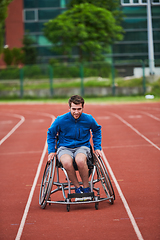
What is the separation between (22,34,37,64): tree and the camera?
41.3 meters

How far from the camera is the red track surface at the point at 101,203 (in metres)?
3.94

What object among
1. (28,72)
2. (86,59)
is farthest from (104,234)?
(86,59)

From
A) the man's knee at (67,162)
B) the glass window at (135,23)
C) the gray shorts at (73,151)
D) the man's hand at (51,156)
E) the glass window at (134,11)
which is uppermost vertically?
the glass window at (134,11)

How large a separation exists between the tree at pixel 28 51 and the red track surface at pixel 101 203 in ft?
100

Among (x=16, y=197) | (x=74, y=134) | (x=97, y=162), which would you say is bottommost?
(x=16, y=197)

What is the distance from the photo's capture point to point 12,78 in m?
27.6

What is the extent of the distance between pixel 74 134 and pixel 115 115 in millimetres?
10925

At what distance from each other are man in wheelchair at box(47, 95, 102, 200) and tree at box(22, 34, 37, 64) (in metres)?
37.0

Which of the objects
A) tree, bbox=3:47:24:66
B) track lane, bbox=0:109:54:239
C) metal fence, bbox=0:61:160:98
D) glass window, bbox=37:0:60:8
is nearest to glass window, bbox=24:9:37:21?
glass window, bbox=37:0:60:8

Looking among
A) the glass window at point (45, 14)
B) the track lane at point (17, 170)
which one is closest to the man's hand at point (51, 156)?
the track lane at point (17, 170)

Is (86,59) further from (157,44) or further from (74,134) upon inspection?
(74,134)

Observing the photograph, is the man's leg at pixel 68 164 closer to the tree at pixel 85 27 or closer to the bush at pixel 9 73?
the bush at pixel 9 73

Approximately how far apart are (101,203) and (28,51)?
37656 millimetres

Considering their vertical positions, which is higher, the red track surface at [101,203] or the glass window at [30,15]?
the glass window at [30,15]
